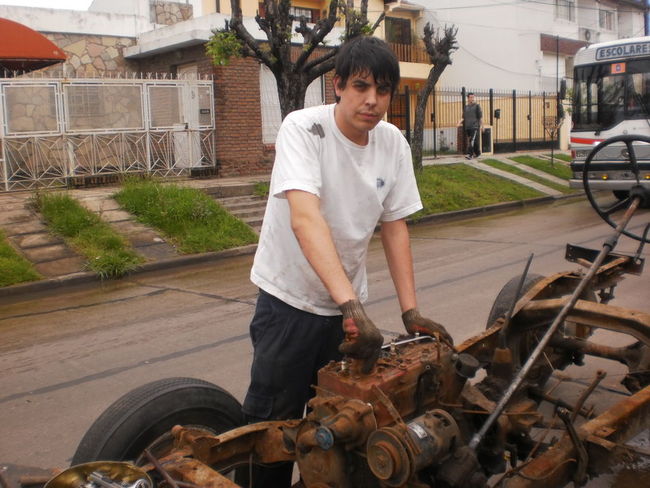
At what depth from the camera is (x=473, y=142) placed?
21.8 meters

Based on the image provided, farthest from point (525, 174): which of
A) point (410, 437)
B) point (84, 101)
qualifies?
point (410, 437)

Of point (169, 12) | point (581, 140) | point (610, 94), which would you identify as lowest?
point (581, 140)

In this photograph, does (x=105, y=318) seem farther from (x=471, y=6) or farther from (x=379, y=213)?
(x=471, y=6)

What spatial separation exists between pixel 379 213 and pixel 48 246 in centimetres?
836

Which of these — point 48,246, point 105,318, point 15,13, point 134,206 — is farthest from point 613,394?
point 15,13

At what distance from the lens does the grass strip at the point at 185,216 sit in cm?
1099

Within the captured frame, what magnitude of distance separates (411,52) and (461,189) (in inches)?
513

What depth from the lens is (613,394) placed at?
177 inches

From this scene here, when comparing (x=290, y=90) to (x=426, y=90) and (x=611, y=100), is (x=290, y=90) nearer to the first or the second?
(x=426, y=90)

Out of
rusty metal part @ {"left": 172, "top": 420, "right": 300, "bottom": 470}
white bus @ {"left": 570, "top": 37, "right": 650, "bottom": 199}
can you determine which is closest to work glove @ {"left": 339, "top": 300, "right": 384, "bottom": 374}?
rusty metal part @ {"left": 172, "top": 420, "right": 300, "bottom": 470}

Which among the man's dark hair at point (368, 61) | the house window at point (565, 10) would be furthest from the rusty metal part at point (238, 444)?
the house window at point (565, 10)

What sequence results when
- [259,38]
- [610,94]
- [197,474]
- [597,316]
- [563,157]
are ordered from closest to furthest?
[197,474], [597,316], [610,94], [259,38], [563,157]

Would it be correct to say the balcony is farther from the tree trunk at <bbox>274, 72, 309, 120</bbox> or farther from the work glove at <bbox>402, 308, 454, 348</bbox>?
the work glove at <bbox>402, 308, 454, 348</bbox>

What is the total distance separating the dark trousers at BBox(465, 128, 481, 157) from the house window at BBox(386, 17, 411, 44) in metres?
7.79
